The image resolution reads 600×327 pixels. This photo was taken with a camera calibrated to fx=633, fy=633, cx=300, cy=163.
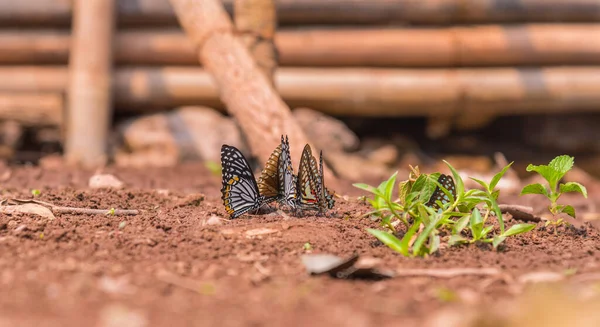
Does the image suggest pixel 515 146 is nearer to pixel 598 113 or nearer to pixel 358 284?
pixel 598 113

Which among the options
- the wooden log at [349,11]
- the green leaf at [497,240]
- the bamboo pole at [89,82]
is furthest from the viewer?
the wooden log at [349,11]

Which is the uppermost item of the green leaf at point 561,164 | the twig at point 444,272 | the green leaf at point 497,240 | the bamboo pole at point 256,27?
the bamboo pole at point 256,27

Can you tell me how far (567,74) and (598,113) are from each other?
2.98 ft

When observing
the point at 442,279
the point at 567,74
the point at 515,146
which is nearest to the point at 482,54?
the point at 567,74

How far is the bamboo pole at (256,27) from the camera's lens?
4477 mm

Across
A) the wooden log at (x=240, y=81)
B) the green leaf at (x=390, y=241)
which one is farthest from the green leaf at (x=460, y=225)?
the wooden log at (x=240, y=81)

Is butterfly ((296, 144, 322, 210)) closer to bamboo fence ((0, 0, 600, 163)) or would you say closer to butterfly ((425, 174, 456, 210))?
butterfly ((425, 174, 456, 210))

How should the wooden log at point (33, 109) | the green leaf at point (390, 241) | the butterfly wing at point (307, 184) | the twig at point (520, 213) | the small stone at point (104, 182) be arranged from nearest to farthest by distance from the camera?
the green leaf at point (390, 241) < the butterfly wing at point (307, 184) < the twig at point (520, 213) < the small stone at point (104, 182) < the wooden log at point (33, 109)

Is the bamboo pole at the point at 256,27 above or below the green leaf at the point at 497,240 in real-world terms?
above

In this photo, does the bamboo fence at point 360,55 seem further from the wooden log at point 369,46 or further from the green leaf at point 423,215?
the green leaf at point 423,215

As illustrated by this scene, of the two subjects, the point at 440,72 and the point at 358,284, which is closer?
the point at 358,284

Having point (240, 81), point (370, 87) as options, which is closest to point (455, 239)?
point (240, 81)

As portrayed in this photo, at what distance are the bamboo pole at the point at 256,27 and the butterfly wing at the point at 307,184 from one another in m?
1.68

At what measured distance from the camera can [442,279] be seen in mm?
2074
